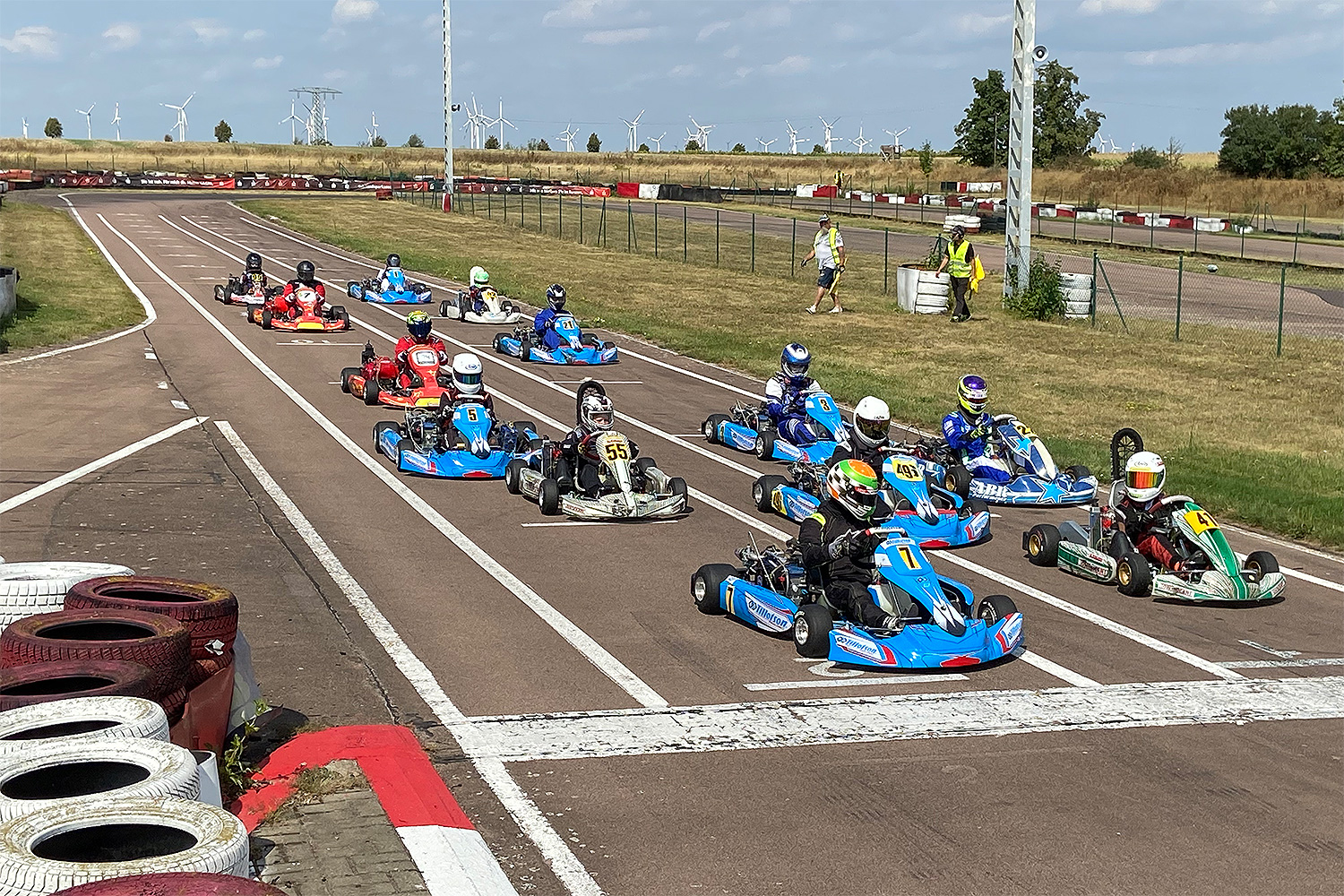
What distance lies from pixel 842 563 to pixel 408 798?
436 cm

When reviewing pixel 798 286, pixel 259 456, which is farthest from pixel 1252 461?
→ pixel 798 286

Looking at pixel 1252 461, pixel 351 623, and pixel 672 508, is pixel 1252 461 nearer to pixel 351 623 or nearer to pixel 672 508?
pixel 672 508

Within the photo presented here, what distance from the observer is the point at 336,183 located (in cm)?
8806

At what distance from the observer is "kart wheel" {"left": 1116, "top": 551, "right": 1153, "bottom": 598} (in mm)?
12180

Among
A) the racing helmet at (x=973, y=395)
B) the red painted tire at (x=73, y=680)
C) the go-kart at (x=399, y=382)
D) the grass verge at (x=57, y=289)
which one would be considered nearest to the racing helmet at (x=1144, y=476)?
the racing helmet at (x=973, y=395)

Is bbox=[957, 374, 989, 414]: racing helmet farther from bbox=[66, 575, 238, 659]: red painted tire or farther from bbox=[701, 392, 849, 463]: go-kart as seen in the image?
bbox=[66, 575, 238, 659]: red painted tire

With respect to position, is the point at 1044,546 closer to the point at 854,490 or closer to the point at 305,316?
the point at 854,490

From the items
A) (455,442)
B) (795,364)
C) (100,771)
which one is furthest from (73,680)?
(795,364)

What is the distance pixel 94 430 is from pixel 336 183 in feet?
237

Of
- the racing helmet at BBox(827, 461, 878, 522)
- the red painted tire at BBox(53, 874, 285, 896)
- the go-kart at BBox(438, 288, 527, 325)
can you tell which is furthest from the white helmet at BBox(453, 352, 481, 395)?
the go-kart at BBox(438, 288, 527, 325)

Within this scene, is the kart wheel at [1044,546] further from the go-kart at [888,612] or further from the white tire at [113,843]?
the white tire at [113,843]

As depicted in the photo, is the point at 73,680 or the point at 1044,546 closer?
the point at 73,680

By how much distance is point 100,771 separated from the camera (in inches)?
252

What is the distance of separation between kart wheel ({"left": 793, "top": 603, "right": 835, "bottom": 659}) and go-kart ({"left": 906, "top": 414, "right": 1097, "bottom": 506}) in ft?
17.9
